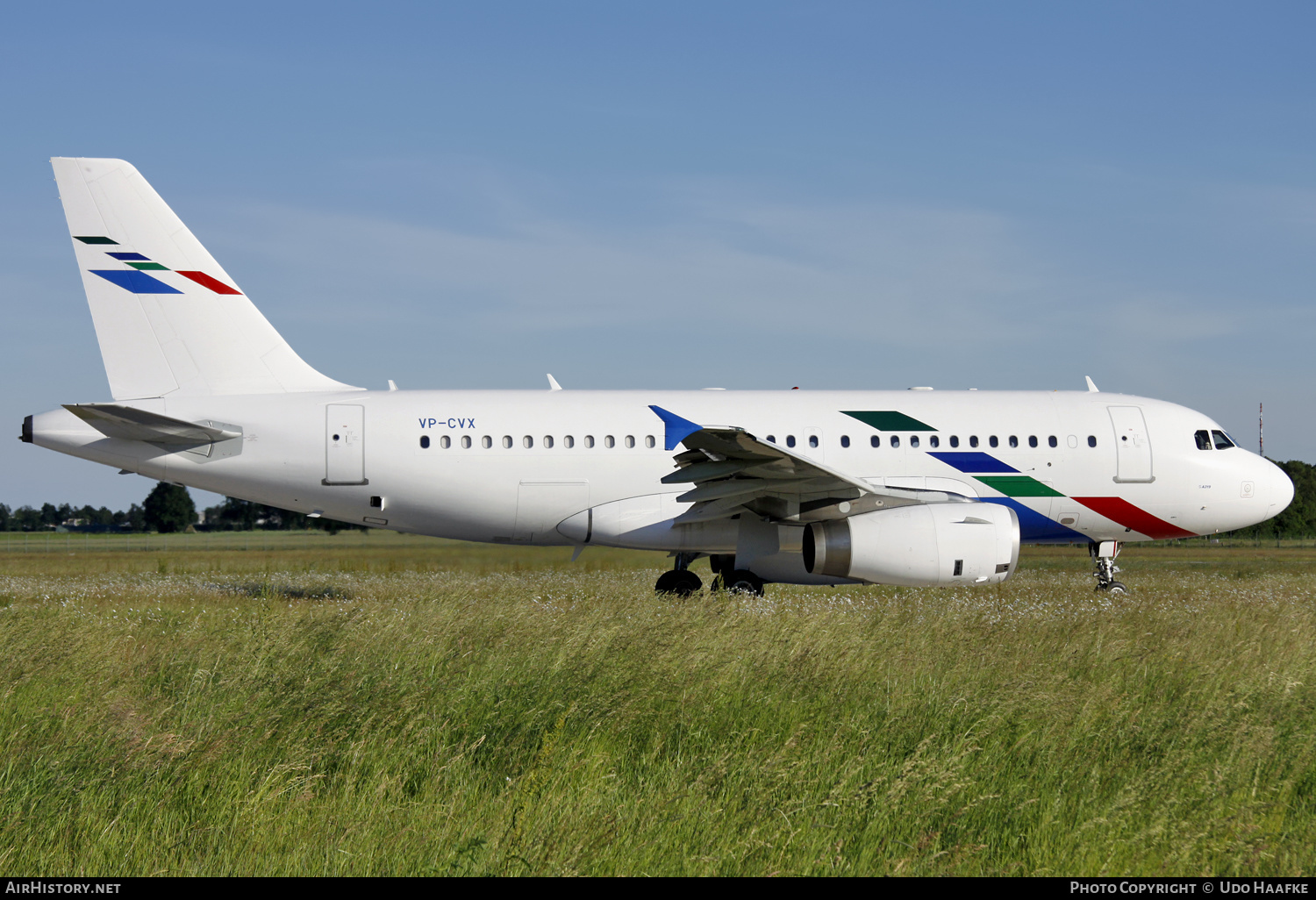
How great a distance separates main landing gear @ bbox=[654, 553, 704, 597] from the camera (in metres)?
17.1

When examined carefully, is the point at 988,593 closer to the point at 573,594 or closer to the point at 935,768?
the point at 573,594

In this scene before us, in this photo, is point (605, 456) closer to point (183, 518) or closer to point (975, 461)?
point (975, 461)

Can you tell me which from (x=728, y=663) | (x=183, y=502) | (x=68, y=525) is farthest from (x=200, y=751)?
(x=68, y=525)

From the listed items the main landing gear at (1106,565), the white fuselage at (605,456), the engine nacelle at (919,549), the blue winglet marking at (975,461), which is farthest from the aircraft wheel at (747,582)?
the main landing gear at (1106,565)

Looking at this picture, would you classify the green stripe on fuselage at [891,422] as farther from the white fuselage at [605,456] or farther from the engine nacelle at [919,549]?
the engine nacelle at [919,549]

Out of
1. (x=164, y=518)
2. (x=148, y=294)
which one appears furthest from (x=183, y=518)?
(x=148, y=294)

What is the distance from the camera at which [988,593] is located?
60.8 feet

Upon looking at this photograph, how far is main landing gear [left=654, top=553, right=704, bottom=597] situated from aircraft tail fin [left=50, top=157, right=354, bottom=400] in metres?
7.08

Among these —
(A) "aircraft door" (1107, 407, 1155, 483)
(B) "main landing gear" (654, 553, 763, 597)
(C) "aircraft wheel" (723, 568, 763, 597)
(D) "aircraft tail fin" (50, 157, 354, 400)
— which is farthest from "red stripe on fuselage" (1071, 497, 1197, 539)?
(D) "aircraft tail fin" (50, 157, 354, 400)

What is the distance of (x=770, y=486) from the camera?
1567 cm

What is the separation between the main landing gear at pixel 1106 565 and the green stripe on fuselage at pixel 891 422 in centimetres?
382

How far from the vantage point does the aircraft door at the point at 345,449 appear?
54.1ft

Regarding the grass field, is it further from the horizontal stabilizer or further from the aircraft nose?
the aircraft nose
